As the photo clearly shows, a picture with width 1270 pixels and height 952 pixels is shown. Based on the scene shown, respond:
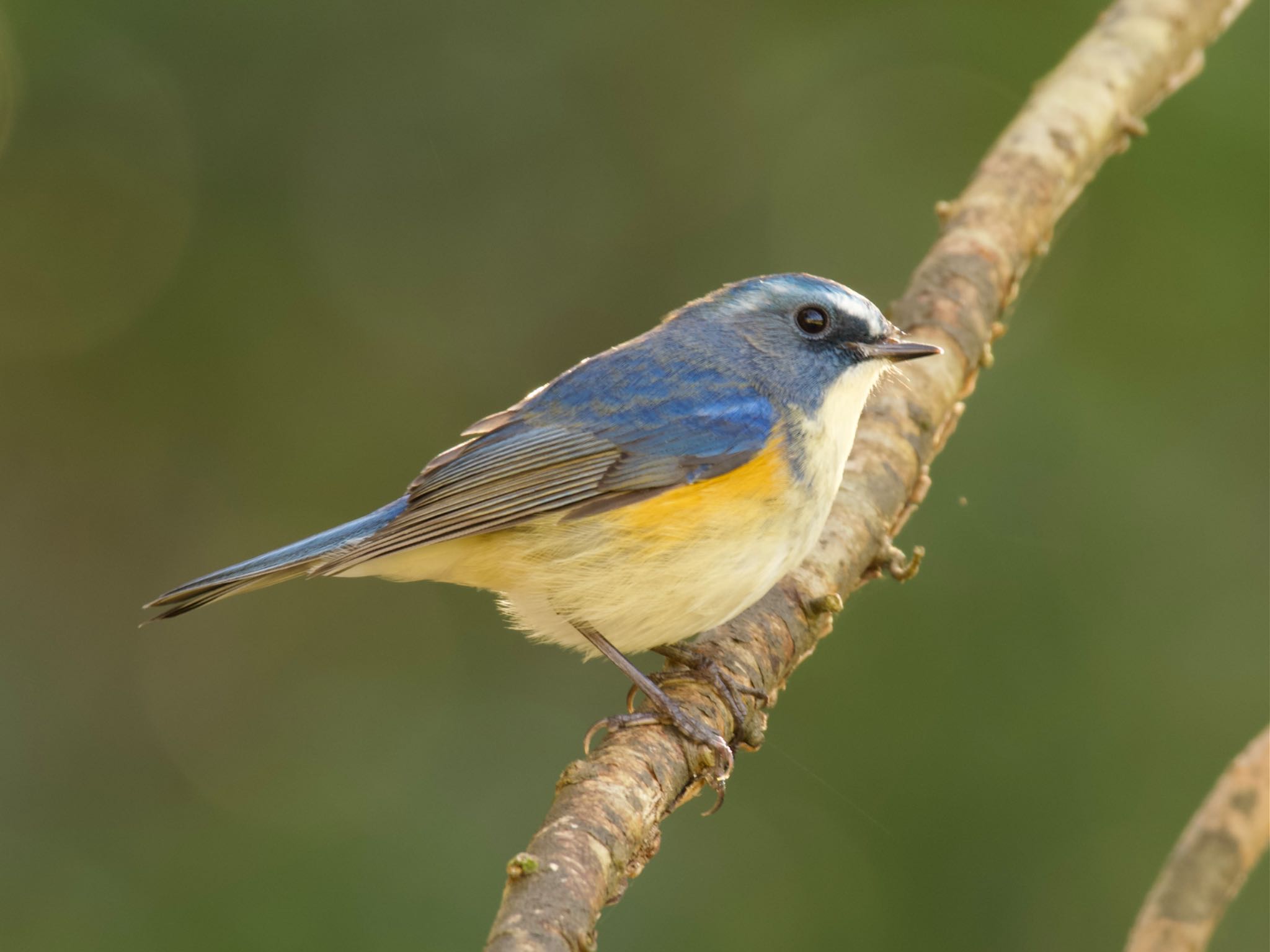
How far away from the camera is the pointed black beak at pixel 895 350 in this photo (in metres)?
3.40

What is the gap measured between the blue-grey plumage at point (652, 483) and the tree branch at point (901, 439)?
0.93 ft

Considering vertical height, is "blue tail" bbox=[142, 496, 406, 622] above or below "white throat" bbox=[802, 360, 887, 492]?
below

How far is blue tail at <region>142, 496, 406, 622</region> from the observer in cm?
326

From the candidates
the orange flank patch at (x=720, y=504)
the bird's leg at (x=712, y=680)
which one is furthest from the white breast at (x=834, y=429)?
the bird's leg at (x=712, y=680)

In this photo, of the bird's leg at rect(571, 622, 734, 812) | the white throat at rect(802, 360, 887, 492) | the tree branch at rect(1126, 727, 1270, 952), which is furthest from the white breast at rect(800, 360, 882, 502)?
the tree branch at rect(1126, 727, 1270, 952)

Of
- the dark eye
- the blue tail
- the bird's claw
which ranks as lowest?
the bird's claw

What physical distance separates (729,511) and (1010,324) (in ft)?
10.2

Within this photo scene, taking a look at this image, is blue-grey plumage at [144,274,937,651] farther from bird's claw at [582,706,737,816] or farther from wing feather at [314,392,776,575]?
bird's claw at [582,706,737,816]

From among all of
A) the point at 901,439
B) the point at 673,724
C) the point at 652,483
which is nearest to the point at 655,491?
the point at 652,483

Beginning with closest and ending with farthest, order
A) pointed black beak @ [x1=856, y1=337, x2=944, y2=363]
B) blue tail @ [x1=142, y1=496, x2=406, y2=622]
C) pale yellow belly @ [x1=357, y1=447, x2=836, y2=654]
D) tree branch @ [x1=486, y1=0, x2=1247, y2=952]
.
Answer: tree branch @ [x1=486, y1=0, x2=1247, y2=952], pale yellow belly @ [x1=357, y1=447, x2=836, y2=654], blue tail @ [x1=142, y1=496, x2=406, y2=622], pointed black beak @ [x1=856, y1=337, x2=944, y2=363]

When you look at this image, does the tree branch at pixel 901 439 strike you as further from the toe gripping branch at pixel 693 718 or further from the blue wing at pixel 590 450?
the blue wing at pixel 590 450

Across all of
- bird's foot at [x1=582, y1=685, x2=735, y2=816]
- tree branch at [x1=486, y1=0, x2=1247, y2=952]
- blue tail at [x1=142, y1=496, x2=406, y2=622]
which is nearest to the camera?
tree branch at [x1=486, y1=0, x2=1247, y2=952]

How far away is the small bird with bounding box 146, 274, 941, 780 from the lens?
3.18 metres

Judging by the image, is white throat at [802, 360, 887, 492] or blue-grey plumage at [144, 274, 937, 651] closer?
blue-grey plumage at [144, 274, 937, 651]
